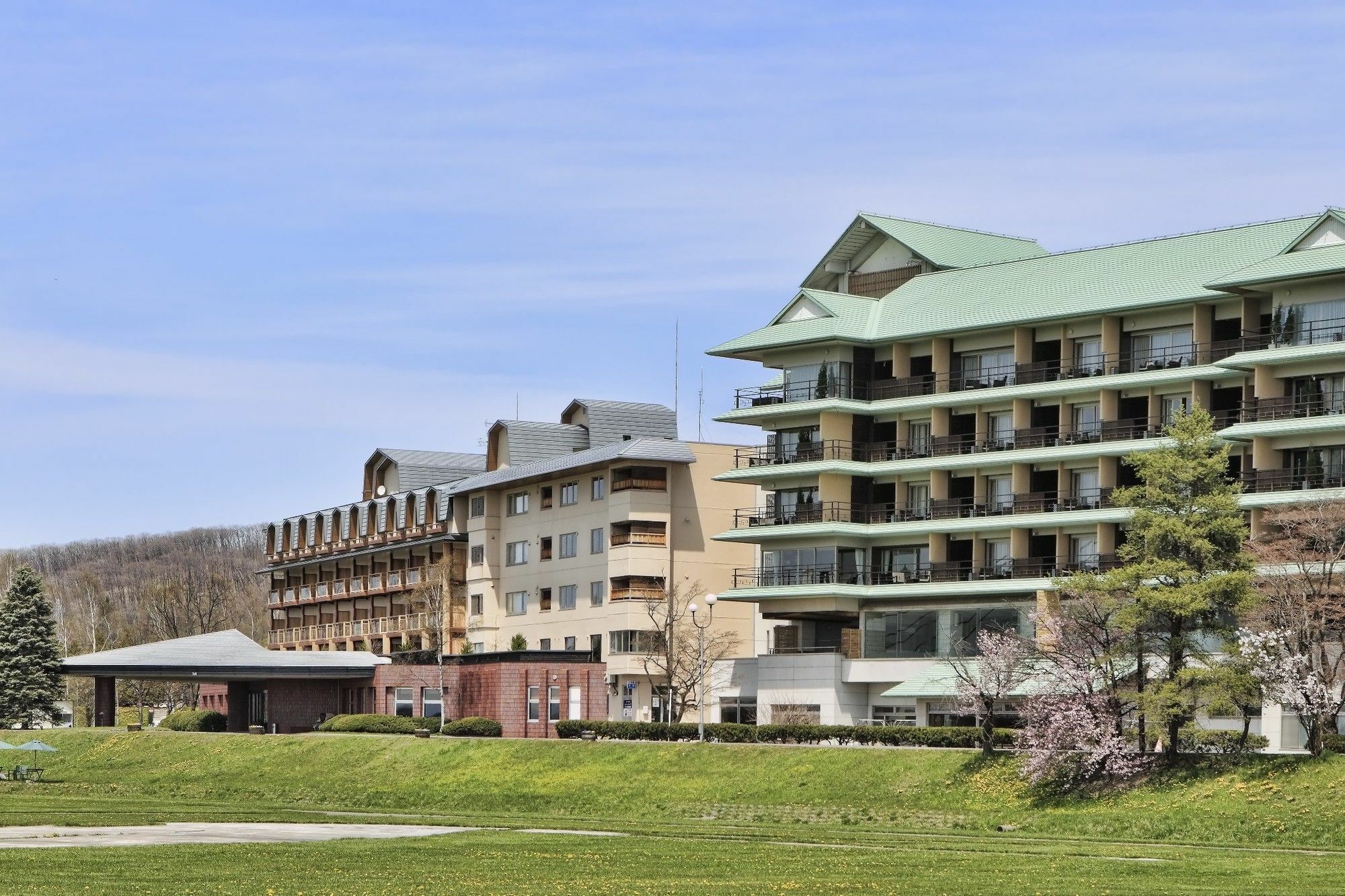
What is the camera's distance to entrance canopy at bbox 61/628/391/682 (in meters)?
110

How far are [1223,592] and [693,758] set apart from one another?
22.3 metres

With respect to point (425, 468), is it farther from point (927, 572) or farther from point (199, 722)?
point (927, 572)

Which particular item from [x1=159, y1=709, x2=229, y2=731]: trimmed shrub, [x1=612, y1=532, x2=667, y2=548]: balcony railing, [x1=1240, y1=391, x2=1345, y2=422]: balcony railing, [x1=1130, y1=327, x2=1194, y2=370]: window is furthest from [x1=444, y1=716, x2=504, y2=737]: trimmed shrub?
[x1=1240, y1=391, x2=1345, y2=422]: balcony railing

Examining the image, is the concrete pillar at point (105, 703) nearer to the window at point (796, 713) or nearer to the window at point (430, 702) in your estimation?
the window at point (430, 702)

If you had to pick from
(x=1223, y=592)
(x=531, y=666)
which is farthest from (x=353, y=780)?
(x=1223, y=592)

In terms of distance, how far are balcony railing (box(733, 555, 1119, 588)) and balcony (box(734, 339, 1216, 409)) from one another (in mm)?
8142

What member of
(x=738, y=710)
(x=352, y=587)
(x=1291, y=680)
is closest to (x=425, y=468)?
(x=352, y=587)

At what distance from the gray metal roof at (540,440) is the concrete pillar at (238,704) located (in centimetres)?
2151

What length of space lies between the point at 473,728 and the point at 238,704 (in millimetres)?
30599

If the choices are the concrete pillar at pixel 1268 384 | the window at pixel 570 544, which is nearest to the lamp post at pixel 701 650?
the window at pixel 570 544

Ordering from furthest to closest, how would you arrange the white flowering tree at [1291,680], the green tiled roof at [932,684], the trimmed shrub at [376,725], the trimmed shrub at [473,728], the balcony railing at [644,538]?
1. the balcony railing at [644,538]
2. the trimmed shrub at [376,725]
3. the trimmed shrub at [473,728]
4. the green tiled roof at [932,684]
5. the white flowering tree at [1291,680]

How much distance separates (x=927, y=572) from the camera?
93.8m

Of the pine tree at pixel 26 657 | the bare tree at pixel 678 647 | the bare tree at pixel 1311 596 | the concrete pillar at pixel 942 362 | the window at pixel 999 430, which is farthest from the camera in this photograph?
the pine tree at pixel 26 657

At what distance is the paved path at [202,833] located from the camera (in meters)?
48.0
